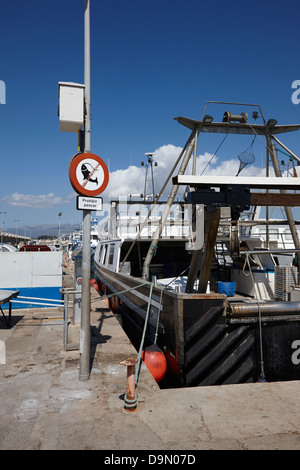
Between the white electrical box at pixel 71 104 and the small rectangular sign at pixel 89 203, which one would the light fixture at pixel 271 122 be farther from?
the small rectangular sign at pixel 89 203

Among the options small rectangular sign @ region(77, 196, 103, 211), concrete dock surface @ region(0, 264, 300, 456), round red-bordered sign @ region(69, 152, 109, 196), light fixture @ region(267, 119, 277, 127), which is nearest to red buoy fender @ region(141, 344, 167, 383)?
concrete dock surface @ region(0, 264, 300, 456)

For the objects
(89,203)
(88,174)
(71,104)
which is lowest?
(89,203)

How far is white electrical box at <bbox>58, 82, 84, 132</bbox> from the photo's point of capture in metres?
4.92

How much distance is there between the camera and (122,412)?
3.92 meters

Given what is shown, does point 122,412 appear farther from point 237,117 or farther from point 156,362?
point 237,117

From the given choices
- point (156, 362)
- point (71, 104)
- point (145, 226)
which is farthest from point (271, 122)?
point (156, 362)

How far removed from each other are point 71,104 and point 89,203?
4.73 ft

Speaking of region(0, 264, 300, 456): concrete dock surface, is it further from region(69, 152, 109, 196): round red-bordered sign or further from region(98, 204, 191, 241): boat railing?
region(98, 204, 191, 241): boat railing

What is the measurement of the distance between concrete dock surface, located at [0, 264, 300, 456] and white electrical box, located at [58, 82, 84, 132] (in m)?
3.66

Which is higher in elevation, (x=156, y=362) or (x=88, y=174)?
(x=88, y=174)

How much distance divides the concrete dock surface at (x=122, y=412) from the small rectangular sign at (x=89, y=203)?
2.42 meters

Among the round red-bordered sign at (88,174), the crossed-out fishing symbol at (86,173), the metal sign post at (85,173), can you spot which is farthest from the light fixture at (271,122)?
the crossed-out fishing symbol at (86,173)

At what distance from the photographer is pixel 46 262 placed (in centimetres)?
1205

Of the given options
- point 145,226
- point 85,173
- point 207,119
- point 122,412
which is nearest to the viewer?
point 122,412
